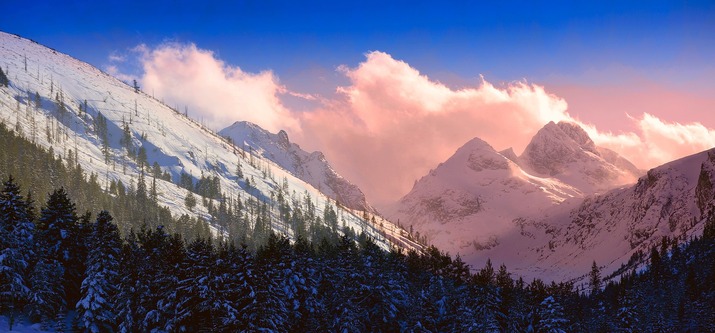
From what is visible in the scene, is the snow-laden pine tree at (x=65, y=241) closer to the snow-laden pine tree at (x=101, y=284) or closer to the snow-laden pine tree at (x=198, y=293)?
the snow-laden pine tree at (x=101, y=284)

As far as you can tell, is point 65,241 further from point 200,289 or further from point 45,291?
point 200,289

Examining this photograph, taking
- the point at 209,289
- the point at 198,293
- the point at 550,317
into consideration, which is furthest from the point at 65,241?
the point at 550,317

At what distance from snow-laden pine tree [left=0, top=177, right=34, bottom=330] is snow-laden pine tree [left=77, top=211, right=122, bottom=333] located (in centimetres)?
578

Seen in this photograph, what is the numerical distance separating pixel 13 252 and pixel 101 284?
891cm

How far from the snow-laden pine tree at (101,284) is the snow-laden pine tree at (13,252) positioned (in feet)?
19.0

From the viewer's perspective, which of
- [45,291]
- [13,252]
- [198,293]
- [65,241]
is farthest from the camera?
[65,241]

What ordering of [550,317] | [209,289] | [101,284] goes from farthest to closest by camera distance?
[550,317] → [101,284] → [209,289]

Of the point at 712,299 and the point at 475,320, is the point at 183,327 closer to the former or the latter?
the point at 475,320

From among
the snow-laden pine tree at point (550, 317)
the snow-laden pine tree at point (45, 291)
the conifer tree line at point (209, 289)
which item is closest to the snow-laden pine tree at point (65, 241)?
the conifer tree line at point (209, 289)

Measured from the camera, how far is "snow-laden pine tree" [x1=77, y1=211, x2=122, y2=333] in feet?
186

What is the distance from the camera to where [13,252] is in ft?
186

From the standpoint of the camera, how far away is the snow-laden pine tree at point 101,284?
56719 mm

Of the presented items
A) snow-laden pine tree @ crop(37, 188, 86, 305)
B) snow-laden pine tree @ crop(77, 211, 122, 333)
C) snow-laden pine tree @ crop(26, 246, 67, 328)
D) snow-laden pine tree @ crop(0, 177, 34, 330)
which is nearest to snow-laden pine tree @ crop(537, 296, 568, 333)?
snow-laden pine tree @ crop(77, 211, 122, 333)

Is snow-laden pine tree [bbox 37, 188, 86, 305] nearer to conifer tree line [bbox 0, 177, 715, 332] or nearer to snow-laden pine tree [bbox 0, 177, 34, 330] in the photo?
conifer tree line [bbox 0, 177, 715, 332]
